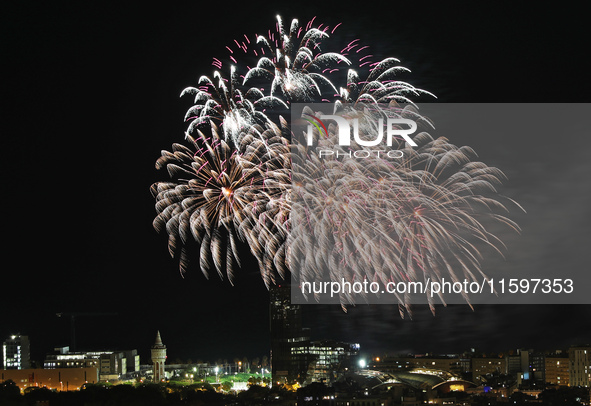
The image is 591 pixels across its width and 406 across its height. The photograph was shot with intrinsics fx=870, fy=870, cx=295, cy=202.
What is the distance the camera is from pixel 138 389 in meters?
25.3

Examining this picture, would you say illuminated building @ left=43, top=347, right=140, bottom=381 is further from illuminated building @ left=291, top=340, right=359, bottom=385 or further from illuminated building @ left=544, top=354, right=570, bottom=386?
illuminated building @ left=544, top=354, right=570, bottom=386

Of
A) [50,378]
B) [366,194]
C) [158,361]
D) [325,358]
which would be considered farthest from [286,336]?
[366,194]

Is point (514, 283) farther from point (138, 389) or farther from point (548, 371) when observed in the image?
point (548, 371)

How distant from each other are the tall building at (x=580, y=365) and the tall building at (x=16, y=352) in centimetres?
2400

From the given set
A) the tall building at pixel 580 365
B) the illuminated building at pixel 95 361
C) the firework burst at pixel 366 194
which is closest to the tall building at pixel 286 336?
the illuminated building at pixel 95 361

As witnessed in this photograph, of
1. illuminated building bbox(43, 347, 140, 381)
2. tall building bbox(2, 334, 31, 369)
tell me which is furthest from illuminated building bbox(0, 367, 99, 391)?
tall building bbox(2, 334, 31, 369)

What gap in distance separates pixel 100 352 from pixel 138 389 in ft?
55.3

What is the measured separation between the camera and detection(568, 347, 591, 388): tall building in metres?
35.2

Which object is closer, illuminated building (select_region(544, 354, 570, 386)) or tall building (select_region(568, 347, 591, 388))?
tall building (select_region(568, 347, 591, 388))

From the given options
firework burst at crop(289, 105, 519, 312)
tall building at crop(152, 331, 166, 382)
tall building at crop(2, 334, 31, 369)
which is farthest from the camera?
tall building at crop(2, 334, 31, 369)

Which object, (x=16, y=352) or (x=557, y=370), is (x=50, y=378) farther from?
(x=557, y=370)

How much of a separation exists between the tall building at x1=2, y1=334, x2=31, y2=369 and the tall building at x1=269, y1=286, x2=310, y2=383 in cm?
1143

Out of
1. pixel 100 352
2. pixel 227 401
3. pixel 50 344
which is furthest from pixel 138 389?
pixel 50 344

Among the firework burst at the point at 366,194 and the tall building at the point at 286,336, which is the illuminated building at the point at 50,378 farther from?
the firework burst at the point at 366,194
